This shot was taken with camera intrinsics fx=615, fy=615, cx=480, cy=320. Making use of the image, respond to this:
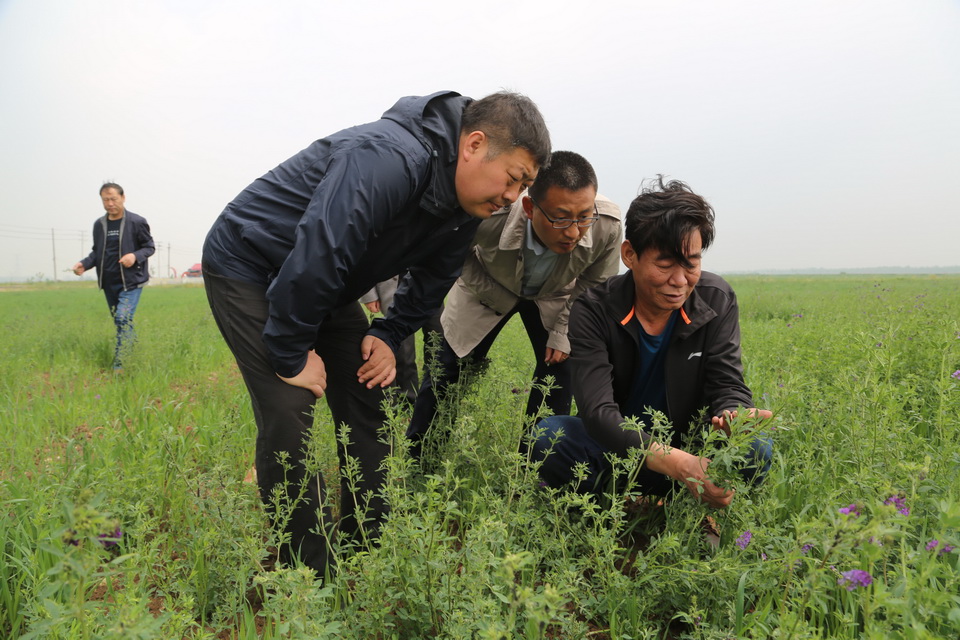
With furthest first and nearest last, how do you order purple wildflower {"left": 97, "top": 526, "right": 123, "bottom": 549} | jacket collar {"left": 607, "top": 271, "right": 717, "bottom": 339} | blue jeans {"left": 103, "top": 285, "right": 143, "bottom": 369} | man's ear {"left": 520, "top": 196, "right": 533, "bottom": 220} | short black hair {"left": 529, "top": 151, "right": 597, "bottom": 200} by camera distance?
blue jeans {"left": 103, "top": 285, "right": 143, "bottom": 369}
man's ear {"left": 520, "top": 196, "right": 533, "bottom": 220}
short black hair {"left": 529, "top": 151, "right": 597, "bottom": 200}
jacket collar {"left": 607, "top": 271, "right": 717, "bottom": 339}
purple wildflower {"left": 97, "top": 526, "right": 123, "bottom": 549}

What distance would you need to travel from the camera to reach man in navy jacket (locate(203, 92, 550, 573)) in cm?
202

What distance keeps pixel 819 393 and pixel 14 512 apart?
383 centimetres

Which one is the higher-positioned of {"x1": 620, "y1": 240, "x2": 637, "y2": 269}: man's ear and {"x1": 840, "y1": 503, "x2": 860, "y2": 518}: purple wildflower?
{"x1": 620, "y1": 240, "x2": 637, "y2": 269}: man's ear

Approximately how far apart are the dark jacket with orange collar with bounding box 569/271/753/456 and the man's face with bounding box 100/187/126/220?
20.2ft

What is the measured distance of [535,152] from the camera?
2.25m

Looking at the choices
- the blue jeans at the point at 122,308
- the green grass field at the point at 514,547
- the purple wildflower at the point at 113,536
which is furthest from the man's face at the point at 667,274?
the blue jeans at the point at 122,308

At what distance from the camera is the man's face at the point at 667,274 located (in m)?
2.41

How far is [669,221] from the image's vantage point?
238cm

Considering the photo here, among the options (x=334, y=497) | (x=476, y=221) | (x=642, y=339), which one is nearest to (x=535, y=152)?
(x=476, y=221)

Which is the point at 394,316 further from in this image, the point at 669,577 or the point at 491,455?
the point at 669,577

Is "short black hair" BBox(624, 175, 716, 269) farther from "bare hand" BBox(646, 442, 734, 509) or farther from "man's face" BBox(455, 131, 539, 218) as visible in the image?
"bare hand" BBox(646, 442, 734, 509)

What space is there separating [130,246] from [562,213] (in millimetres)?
5974

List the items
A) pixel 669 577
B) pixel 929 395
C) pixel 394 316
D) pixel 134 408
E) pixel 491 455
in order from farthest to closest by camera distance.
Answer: pixel 134 408, pixel 929 395, pixel 491 455, pixel 394 316, pixel 669 577

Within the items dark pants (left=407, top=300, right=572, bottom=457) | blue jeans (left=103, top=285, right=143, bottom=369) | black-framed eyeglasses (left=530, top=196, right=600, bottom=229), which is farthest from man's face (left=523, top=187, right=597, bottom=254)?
blue jeans (left=103, top=285, right=143, bottom=369)
